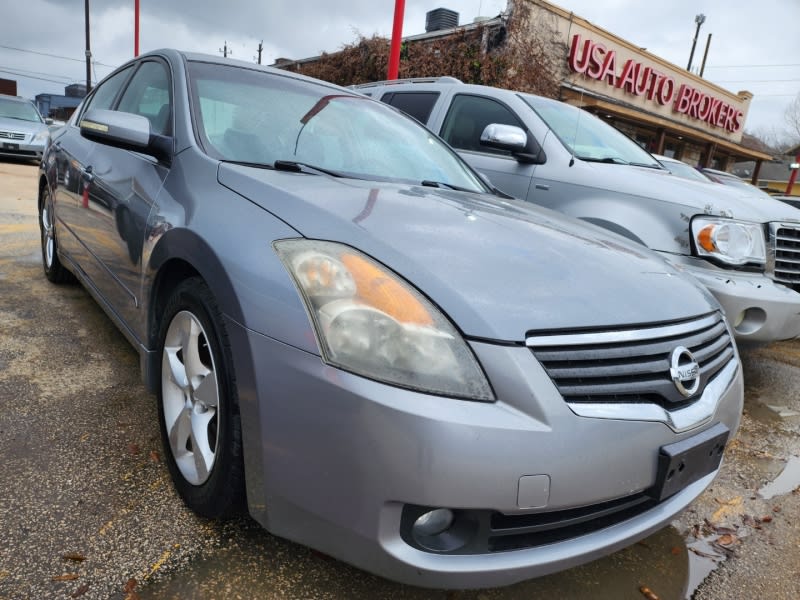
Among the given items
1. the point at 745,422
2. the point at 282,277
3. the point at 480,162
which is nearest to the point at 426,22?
the point at 480,162

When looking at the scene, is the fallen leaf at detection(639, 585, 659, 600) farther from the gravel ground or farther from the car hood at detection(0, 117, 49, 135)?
the car hood at detection(0, 117, 49, 135)

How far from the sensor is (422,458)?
1219 mm

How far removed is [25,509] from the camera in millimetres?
1754

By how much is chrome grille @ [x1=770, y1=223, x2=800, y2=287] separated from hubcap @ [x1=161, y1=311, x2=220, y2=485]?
3.27 m

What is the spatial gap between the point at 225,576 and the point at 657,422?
1.18 metres

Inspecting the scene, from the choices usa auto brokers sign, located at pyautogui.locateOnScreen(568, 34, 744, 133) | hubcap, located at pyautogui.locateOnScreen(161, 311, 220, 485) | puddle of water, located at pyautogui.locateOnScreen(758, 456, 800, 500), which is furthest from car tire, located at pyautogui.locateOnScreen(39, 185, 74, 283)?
usa auto brokers sign, located at pyautogui.locateOnScreen(568, 34, 744, 133)

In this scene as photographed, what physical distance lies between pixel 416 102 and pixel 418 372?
4.05 meters

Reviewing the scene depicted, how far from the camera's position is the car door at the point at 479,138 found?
4.09 m

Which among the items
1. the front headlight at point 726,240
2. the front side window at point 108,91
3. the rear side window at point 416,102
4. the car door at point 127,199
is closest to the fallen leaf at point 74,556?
the car door at point 127,199

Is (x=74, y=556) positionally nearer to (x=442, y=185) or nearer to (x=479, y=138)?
(x=442, y=185)

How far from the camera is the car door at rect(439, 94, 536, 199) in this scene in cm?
409

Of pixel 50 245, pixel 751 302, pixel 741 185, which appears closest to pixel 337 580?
pixel 751 302

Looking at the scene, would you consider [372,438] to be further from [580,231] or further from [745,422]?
[745,422]

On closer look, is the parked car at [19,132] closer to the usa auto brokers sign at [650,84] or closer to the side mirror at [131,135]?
the usa auto brokers sign at [650,84]
